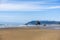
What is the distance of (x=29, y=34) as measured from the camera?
3.63 feet

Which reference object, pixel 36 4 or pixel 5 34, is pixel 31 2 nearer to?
pixel 36 4

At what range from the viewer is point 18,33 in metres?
1.12

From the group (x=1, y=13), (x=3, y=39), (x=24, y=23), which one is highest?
(x=1, y=13)

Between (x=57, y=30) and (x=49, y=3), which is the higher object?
(x=49, y=3)

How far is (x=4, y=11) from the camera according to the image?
1121 millimetres

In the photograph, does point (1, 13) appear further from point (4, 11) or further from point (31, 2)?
point (31, 2)

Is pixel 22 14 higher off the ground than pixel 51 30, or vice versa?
pixel 22 14

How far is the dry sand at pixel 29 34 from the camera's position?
43.4 inches

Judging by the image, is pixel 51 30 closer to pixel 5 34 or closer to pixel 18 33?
pixel 18 33

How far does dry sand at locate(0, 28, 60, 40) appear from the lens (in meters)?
1.10

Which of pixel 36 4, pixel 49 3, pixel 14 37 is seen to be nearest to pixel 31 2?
pixel 36 4

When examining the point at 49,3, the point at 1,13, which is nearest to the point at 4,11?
the point at 1,13

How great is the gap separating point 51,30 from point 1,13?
53 cm

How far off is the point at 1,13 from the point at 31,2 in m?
0.32
